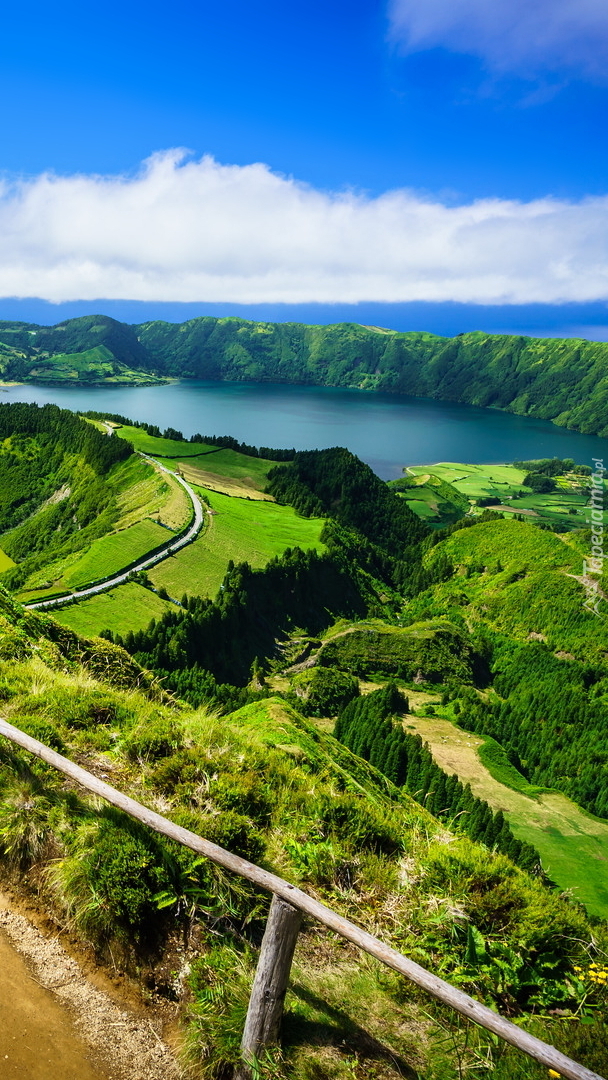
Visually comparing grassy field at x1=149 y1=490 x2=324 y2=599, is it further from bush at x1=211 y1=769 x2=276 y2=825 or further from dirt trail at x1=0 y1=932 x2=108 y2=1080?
dirt trail at x1=0 y1=932 x2=108 y2=1080

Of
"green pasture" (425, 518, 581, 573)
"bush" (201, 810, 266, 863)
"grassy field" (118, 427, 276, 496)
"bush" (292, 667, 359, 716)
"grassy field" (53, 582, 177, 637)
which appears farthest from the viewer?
"grassy field" (118, 427, 276, 496)

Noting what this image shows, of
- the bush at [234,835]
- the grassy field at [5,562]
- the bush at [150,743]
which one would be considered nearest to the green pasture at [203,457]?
the grassy field at [5,562]

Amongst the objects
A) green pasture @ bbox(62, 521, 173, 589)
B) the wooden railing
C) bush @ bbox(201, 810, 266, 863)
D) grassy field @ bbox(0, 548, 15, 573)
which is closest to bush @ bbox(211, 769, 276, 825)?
bush @ bbox(201, 810, 266, 863)

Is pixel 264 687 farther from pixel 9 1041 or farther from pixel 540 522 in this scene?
pixel 540 522

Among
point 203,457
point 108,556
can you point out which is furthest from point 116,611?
point 203,457

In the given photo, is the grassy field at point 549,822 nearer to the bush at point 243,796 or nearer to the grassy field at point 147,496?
the bush at point 243,796
